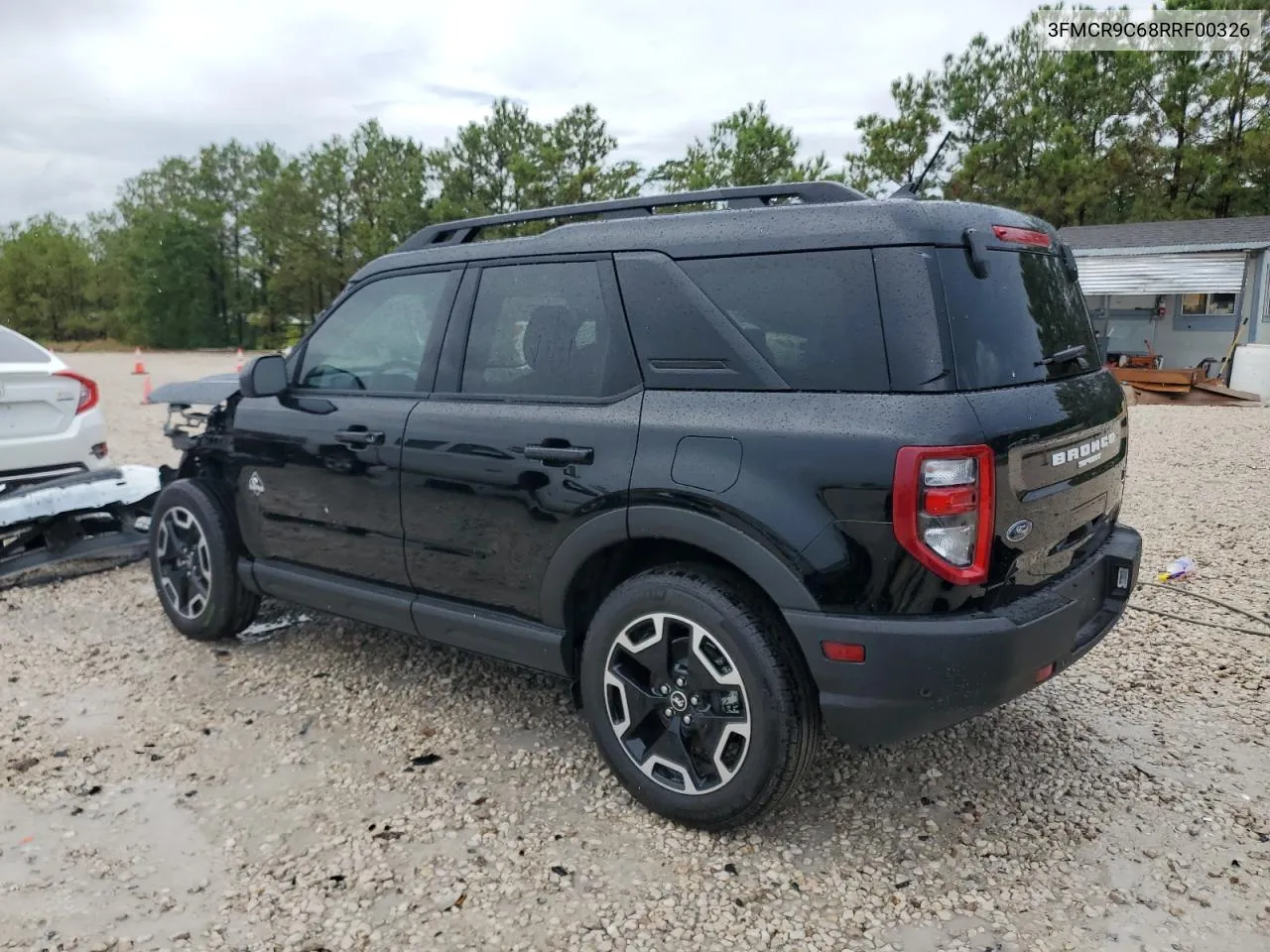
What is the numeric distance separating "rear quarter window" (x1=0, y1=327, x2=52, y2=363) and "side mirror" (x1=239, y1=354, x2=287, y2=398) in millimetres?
2718

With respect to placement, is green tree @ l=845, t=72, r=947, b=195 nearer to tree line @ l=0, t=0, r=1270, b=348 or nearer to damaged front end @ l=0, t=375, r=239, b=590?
tree line @ l=0, t=0, r=1270, b=348

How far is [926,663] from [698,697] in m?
0.72

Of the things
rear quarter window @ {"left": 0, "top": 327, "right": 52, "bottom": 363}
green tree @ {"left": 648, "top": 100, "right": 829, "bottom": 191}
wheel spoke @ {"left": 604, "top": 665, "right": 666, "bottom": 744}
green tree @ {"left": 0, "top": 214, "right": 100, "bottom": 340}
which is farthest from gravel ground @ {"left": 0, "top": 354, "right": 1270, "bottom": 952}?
green tree @ {"left": 0, "top": 214, "right": 100, "bottom": 340}

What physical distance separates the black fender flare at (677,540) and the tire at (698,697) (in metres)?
0.15

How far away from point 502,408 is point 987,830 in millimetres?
2126

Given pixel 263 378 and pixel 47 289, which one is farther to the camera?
pixel 47 289

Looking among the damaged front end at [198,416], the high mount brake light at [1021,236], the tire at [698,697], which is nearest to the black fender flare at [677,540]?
the tire at [698,697]

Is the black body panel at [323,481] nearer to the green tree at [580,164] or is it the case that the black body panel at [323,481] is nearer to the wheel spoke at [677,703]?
the wheel spoke at [677,703]

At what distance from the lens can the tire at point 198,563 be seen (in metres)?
4.36

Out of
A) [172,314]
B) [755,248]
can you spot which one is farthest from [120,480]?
[172,314]

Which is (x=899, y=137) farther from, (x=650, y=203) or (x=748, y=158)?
(x=650, y=203)

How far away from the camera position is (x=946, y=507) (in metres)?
2.40

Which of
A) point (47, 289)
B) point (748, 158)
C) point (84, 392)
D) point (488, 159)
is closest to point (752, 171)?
point (748, 158)

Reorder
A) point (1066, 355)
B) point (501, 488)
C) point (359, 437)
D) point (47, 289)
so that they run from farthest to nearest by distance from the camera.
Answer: point (47, 289)
point (359, 437)
point (501, 488)
point (1066, 355)
